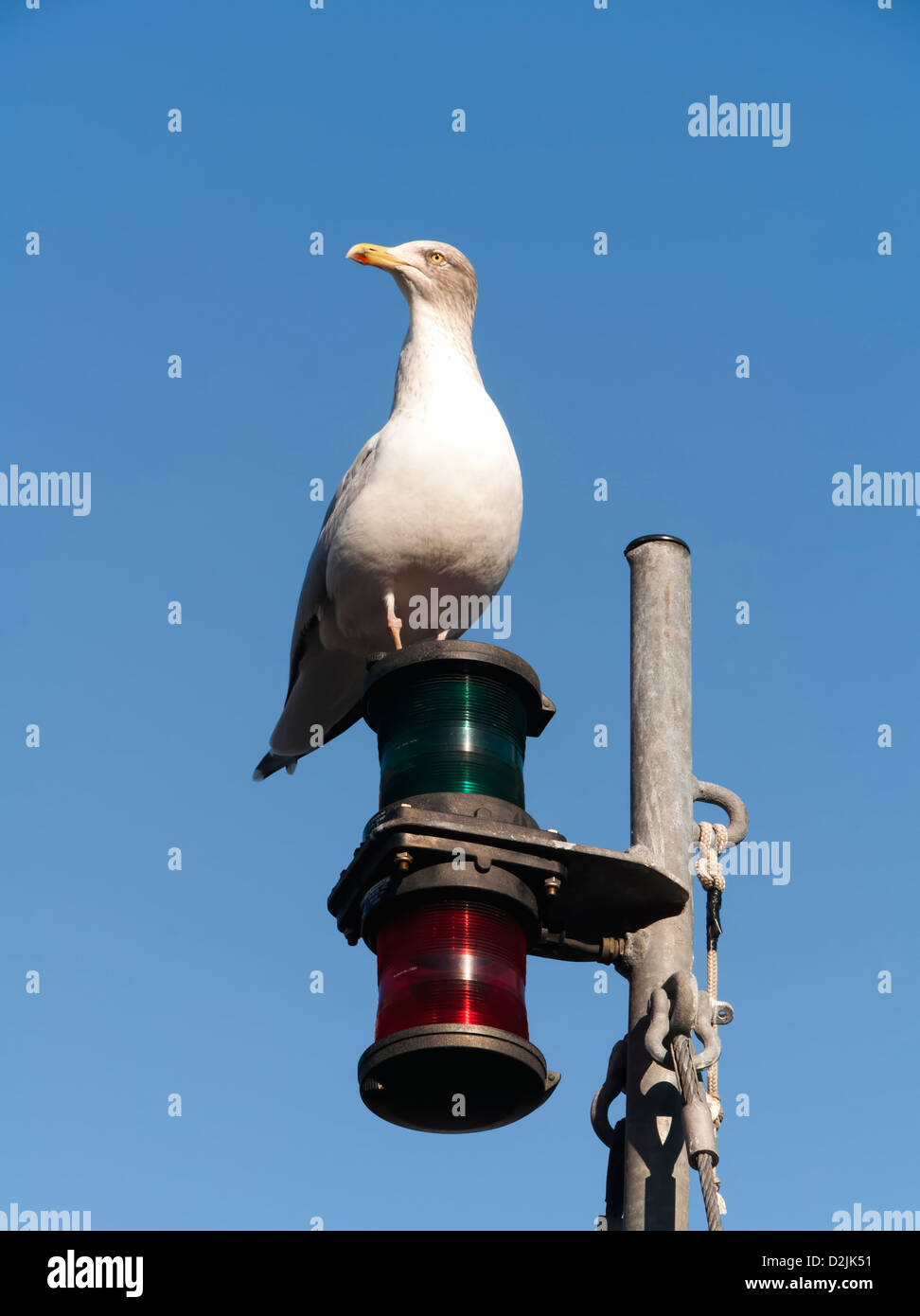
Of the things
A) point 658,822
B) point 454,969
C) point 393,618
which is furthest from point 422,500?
point 454,969

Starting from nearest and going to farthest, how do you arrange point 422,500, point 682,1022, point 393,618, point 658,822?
1. point 682,1022
2. point 658,822
3. point 422,500
4. point 393,618

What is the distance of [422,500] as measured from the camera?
824cm

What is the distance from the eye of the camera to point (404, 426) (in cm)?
852

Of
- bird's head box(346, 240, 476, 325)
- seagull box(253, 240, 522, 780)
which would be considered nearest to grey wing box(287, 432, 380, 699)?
seagull box(253, 240, 522, 780)

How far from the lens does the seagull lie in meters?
8.27

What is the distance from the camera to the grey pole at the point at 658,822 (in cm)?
562

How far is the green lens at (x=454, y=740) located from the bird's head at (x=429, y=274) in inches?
125

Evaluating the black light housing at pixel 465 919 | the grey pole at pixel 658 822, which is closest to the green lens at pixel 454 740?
the black light housing at pixel 465 919

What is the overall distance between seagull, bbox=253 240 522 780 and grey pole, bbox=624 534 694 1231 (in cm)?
182

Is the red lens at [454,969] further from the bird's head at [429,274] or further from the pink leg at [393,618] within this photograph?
the bird's head at [429,274]

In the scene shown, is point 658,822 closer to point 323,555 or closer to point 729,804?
point 729,804

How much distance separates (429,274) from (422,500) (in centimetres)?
144
